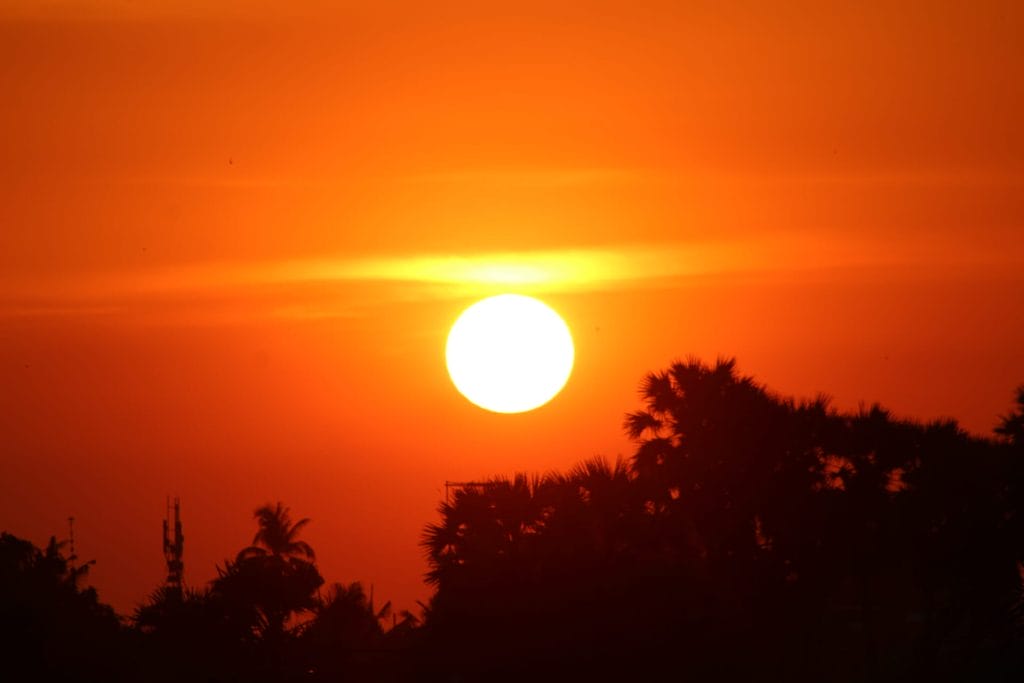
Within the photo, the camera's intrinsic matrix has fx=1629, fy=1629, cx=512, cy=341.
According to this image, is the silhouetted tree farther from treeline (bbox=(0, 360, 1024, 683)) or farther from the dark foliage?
the dark foliage

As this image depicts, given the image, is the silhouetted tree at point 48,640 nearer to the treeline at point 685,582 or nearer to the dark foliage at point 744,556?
the treeline at point 685,582

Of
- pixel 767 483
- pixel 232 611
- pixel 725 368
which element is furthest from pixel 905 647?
pixel 232 611

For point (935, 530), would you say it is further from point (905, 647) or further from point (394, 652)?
point (394, 652)

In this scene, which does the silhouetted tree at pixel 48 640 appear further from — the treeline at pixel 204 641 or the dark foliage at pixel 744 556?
the dark foliage at pixel 744 556

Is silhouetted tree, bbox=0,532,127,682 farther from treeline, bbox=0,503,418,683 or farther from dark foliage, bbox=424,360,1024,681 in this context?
dark foliage, bbox=424,360,1024,681

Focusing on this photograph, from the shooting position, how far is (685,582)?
30.7 metres

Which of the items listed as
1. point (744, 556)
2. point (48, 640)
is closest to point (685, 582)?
point (744, 556)

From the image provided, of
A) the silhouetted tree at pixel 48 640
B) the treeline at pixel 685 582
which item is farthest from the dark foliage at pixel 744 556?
the silhouetted tree at pixel 48 640

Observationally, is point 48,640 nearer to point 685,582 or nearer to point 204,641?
point 204,641

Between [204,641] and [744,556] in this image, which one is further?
[744,556]

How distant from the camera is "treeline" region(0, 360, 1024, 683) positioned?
30.0 m

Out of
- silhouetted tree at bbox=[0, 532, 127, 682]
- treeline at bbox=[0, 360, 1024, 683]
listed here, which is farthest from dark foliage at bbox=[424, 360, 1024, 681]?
silhouetted tree at bbox=[0, 532, 127, 682]

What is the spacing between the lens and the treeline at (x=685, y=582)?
30047mm

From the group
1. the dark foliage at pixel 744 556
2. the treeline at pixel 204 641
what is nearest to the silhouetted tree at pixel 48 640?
the treeline at pixel 204 641
